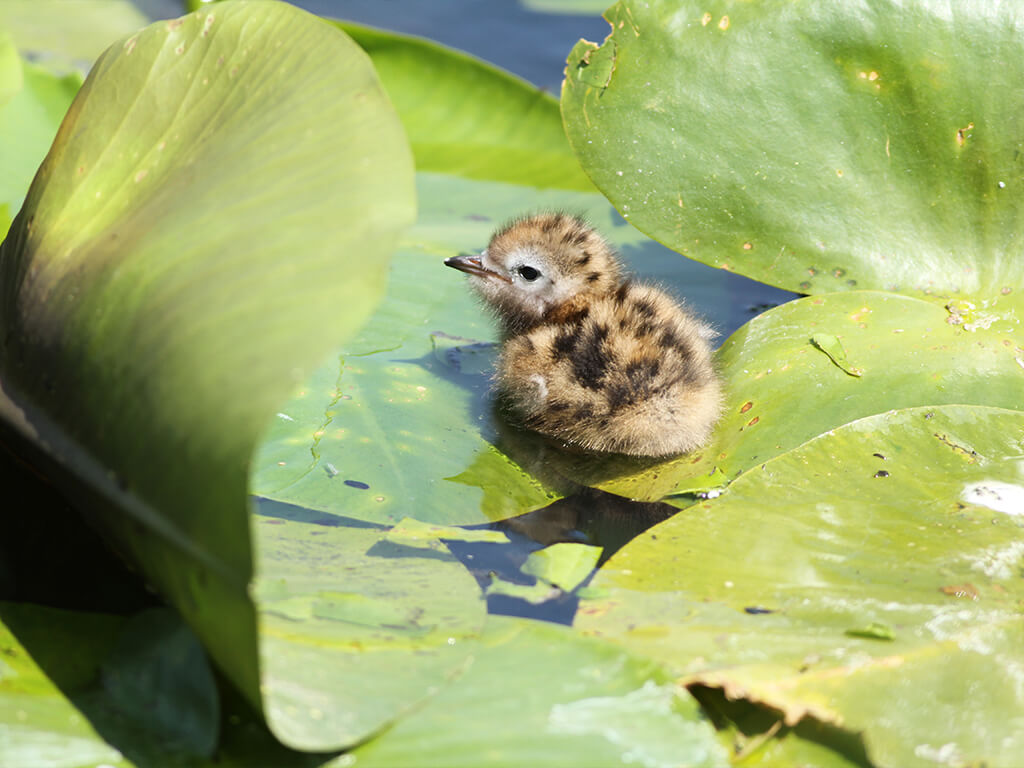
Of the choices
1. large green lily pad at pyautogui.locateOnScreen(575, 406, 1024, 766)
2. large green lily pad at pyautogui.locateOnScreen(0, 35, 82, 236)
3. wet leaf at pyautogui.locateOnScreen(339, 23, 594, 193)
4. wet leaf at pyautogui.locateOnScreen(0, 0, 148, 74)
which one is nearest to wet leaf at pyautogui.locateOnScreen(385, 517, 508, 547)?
large green lily pad at pyautogui.locateOnScreen(575, 406, 1024, 766)

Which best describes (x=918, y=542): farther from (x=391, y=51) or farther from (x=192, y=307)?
(x=391, y=51)

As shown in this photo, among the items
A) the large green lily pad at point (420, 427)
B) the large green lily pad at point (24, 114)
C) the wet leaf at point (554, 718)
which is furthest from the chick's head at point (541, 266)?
the wet leaf at point (554, 718)

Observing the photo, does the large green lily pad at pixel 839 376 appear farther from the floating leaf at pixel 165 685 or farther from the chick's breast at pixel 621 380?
the floating leaf at pixel 165 685

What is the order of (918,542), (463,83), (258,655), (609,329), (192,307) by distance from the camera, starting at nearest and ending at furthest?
(258,655) → (192,307) → (918,542) → (609,329) → (463,83)

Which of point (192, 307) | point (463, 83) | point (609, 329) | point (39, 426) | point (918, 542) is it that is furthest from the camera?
point (463, 83)

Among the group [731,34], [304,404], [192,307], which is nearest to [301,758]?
[192,307]

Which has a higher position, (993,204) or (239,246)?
(239,246)

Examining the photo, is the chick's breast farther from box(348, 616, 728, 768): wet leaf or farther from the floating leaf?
the floating leaf
